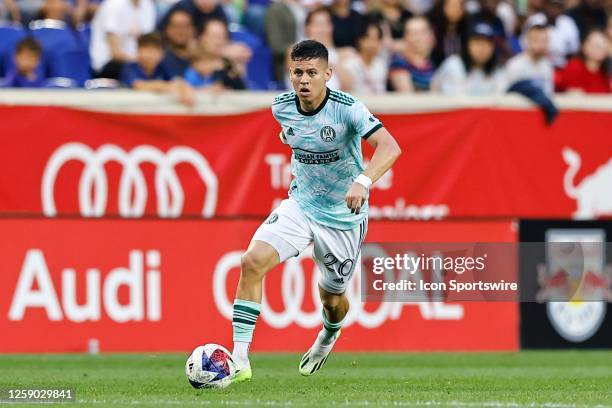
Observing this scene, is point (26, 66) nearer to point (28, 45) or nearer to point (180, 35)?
point (28, 45)

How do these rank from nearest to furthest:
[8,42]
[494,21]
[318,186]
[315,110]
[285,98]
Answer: [315,110], [285,98], [318,186], [8,42], [494,21]

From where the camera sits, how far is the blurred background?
13.9m

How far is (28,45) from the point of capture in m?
14.8

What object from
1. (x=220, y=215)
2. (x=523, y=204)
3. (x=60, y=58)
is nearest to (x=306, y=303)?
→ (x=220, y=215)

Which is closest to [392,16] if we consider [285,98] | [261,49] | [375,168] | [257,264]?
[261,49]

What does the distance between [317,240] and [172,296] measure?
4265mm

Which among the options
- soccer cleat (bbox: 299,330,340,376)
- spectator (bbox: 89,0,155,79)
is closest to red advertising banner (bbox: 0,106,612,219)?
spectator (bbox: 89,0,155,79)

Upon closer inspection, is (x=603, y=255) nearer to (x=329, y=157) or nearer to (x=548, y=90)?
(x=548, y=90)

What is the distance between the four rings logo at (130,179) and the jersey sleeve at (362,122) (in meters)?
4.97

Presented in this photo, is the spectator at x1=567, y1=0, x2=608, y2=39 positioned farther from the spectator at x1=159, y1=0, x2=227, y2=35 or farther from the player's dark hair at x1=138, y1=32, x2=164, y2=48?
the player's dark hair at x1=138, y1=32, x2=164, y2=48

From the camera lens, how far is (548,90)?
1631 centimetres

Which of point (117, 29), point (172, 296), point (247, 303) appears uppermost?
point (117, 29)

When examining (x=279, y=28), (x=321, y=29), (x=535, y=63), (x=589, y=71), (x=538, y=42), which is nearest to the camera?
(x=321, y=29)

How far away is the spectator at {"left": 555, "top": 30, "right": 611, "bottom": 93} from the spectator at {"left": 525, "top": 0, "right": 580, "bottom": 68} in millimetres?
1271
